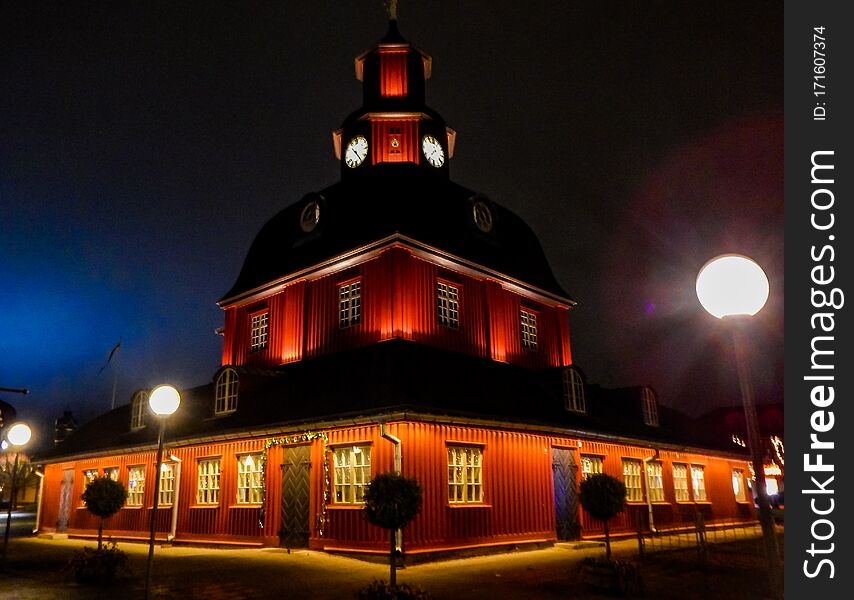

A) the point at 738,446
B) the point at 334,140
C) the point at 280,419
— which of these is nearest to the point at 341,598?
the point at 280,419

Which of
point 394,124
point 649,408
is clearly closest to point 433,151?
point 394,124

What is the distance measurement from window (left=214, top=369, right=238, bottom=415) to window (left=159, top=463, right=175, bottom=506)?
314cm

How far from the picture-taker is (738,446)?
27.2 m

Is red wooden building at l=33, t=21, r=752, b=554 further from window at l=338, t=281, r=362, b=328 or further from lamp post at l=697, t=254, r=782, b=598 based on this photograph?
lamp post at l=697, t=254, r=782, b=598

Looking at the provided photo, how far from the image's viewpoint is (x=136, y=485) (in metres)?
21.1

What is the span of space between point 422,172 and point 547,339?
7233 millimetres

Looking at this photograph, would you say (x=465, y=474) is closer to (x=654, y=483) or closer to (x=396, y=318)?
(x=396, y=318)

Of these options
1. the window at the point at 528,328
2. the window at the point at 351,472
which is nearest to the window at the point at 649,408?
the window at the point at 528,328

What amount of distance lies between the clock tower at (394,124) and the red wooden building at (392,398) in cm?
8

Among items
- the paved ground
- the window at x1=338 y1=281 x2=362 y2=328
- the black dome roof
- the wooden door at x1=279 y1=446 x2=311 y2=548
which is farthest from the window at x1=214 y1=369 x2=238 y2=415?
the paved ground

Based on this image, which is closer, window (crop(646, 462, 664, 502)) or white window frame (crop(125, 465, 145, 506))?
white window frame (crop(125, 465, 145, 506))

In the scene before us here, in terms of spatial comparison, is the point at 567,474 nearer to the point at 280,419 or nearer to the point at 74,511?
the point at 280,419

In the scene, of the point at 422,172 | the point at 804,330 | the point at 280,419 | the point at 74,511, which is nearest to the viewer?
the point at 804,330

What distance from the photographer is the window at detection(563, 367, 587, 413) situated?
738 inches
